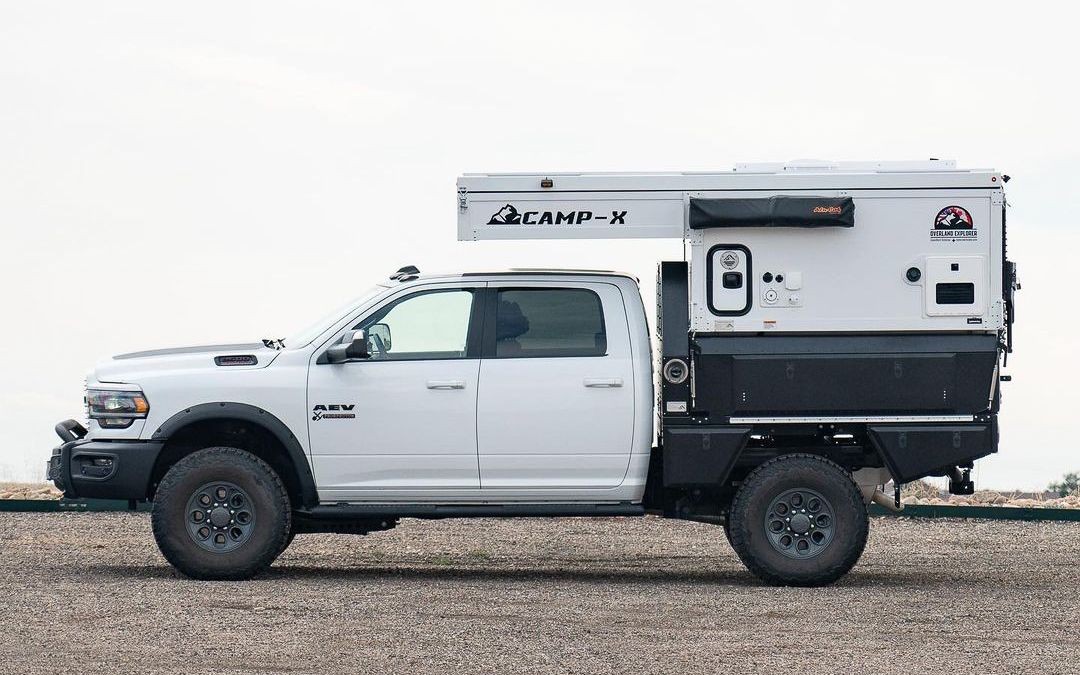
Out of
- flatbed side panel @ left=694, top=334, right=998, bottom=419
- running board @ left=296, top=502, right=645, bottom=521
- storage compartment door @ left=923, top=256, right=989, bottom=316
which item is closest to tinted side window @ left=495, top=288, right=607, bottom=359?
flatbed side panel @ left=694, top=334, right=998, bottom=419

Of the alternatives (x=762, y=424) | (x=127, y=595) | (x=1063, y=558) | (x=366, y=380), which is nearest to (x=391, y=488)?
(x=366, y=380)

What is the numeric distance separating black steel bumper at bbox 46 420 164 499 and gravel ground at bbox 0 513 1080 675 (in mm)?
676

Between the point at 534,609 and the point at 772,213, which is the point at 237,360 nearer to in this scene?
the point at 534,609

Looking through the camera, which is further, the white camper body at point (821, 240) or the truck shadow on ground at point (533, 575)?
the truck shadow on ground at point (533, 575)

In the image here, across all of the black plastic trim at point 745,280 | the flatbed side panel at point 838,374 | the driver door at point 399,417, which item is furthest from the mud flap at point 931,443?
the driver door at point 399,417

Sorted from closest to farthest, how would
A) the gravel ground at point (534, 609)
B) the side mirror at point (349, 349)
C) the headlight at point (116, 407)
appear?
the gravel ground at point (534, 609) → the side mirror at point (349, 349) → the headlight at point (116, 407)

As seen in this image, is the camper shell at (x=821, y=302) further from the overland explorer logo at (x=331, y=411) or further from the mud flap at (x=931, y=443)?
the overland explorer logo at (x=331, y=411)

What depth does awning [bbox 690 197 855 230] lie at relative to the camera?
1141 centimetres

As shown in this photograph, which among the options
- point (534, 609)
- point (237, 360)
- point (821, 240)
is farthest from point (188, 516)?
point (821, 240)

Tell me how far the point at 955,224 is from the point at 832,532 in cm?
245

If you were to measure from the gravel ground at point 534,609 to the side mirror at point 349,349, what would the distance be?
1.66m

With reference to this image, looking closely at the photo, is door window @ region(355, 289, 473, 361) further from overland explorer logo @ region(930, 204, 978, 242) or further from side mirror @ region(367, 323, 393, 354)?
overland explorer logo @ region(930, 204, 978, 242)

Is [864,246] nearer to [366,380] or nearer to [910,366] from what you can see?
[910,366]

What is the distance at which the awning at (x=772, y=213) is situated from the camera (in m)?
11.4
